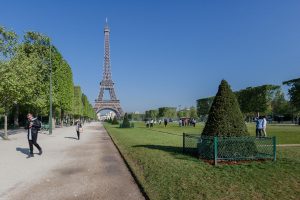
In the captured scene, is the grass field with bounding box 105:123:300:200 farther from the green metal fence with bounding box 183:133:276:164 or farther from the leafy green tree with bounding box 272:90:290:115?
the leafy green tree with bounding box 272:90:290:115

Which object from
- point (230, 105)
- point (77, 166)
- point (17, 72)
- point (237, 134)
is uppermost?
point (17, 72)

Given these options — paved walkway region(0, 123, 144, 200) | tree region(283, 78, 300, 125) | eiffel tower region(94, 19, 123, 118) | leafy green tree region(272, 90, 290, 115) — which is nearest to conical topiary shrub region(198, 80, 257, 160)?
paved walkway region(0, 123, 144, 200)

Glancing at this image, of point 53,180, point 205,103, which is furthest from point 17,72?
point 205,103

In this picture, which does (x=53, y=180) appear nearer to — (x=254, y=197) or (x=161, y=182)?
(x=161, y=182)

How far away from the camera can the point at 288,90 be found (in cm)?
6800

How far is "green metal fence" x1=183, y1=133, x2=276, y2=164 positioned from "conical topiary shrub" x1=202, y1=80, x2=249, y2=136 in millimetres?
447

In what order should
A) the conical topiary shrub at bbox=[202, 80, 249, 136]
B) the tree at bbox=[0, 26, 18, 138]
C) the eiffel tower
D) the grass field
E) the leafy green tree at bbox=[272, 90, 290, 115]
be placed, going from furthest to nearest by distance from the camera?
the eiffel tower < the leafy green tree at bbox=[272, 90, 290, 115] < the tree at bbox=[0, 26, 18, 138] < the conical topiary shrub at bbox=[202, 80, 249, 136] < the grass field

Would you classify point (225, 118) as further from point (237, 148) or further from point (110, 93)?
point (110, 93)

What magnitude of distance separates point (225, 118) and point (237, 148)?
130 centimetres

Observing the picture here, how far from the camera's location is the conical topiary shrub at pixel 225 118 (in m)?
12.8

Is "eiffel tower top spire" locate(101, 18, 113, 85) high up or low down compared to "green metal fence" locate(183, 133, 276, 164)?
up

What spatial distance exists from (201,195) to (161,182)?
5.18ft

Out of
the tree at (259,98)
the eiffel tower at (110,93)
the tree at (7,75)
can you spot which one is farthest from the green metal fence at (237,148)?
the eiffel tower at (110,93)

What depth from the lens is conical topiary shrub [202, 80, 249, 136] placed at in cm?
1282
